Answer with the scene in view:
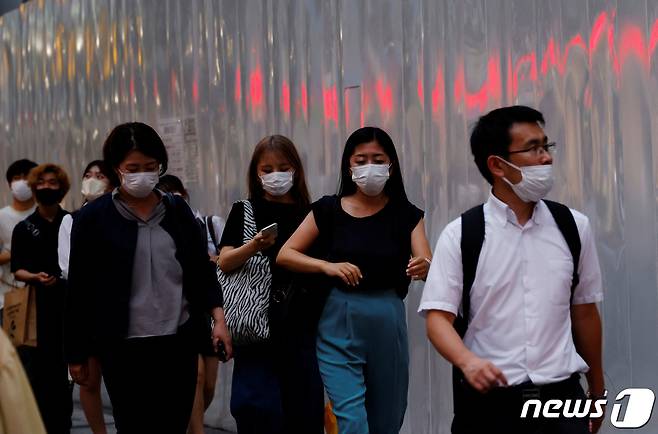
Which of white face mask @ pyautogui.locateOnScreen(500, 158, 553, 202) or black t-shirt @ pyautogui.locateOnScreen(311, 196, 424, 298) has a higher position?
white face mask @ pyautogui.locateOnScreen(500, 158, 553, 202)

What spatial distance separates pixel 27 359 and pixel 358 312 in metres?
3.69

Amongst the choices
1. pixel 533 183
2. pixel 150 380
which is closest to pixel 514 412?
pixel 533 183

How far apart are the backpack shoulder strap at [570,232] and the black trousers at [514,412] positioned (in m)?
0.33

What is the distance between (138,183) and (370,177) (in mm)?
1021

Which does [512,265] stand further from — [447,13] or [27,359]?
[27,359]

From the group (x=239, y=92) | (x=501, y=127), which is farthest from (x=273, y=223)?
(x=239, y=92)

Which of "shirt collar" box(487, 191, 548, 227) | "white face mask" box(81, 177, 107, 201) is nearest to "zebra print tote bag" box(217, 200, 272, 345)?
"shirt collar" box(487, 191, 548, 227)

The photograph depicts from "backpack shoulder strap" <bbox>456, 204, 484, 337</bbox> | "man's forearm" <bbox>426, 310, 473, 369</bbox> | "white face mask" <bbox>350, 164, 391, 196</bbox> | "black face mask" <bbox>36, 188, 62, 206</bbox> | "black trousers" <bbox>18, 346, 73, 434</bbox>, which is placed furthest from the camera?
"black face mask" <bbox>36, 188, 62, 206</bbox>

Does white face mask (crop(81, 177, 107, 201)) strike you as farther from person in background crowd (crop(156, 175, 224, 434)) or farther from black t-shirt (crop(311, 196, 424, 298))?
black t-shirt (crop(311, 196, 424, 298))

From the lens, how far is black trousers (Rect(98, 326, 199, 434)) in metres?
5.21

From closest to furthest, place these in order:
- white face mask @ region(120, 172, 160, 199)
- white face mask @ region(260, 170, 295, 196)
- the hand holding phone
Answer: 1. white face mask @ region(120, 172, 160, 199)
2. the hand holding phone
3. white face mask @ region(260, 170, 295, 196)

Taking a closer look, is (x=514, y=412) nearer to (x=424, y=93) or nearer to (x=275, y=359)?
(x=275, y=359)

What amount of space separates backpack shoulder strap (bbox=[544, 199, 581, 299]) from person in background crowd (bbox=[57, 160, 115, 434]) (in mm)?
3096

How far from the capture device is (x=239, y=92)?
868 centimetres
